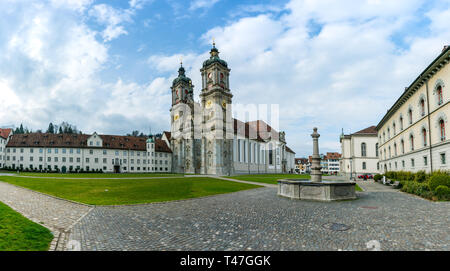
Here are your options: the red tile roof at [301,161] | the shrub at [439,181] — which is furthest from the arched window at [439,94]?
the red tile roof at [301,161]

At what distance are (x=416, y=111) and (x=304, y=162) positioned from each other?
151 metres

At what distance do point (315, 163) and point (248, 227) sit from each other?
1165 cm

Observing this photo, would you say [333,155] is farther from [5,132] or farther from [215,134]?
[5,132]

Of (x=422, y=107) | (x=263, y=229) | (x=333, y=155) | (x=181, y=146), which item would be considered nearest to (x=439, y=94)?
(x=422, y=107)

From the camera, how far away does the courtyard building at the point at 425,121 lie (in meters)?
19.9

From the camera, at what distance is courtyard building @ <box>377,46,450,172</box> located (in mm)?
19906

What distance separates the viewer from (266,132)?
288ft

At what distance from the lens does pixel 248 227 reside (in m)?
8.01

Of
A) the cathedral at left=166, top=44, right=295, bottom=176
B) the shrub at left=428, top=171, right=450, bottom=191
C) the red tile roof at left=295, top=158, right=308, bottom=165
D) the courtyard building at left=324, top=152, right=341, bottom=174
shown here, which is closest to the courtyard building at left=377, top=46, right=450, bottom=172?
the shrub at left=428, top=171, right=450, bottom=191

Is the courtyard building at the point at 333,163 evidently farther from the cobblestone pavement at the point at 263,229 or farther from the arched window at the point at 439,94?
the cobblestone pavement at the point at 263,229

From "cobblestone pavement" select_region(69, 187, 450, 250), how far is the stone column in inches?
244

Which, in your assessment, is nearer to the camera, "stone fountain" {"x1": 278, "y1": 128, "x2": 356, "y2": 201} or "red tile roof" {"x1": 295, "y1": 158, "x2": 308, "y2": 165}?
"stone fountain" {"x1": 278, "y1": 128, "x2": 356, "y2": 201}

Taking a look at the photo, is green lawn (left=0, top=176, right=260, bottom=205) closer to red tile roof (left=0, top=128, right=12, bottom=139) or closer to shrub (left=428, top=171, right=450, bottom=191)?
shrub (left=428, top=171, right=450, bottom=191)
